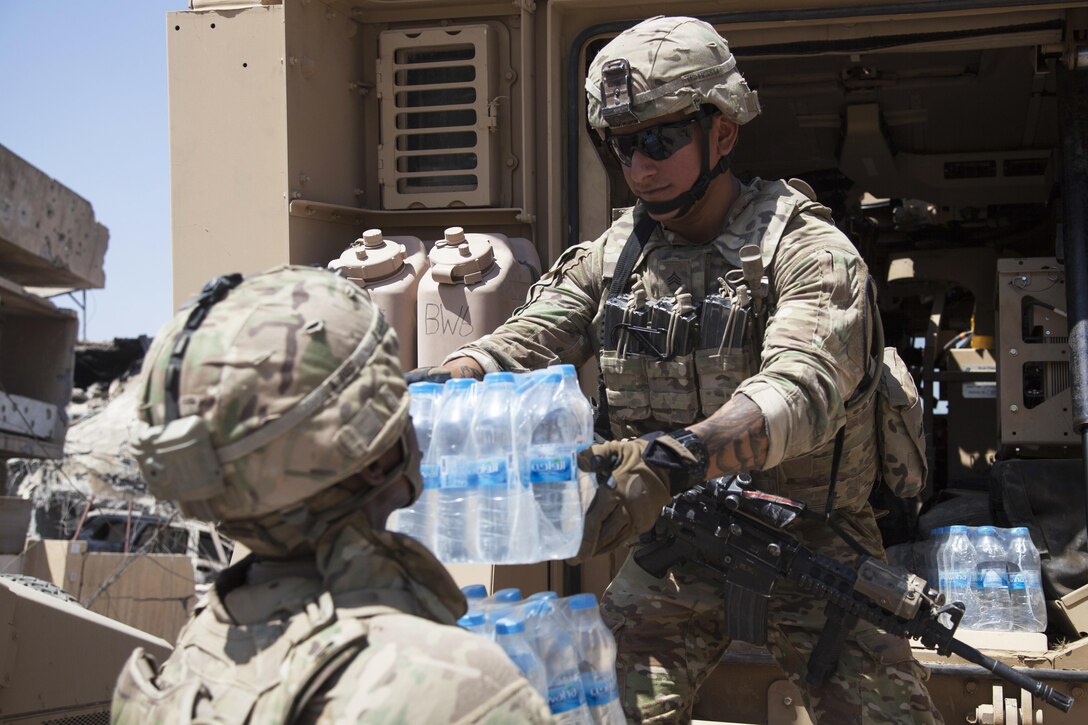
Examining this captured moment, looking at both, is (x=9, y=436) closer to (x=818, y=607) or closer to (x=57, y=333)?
(x=57, y=333)

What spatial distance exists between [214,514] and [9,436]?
14.3 m

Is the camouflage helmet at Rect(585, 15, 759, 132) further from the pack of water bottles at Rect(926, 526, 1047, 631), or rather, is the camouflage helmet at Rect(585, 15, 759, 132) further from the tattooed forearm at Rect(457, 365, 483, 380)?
the pack of water bottles at Rect(926, 526, 1047, 631)

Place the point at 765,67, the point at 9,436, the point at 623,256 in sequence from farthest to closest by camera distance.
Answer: the point at 9,436 → the point at 765,67 → the point at 623,256

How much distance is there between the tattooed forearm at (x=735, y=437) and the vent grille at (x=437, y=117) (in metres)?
2.08

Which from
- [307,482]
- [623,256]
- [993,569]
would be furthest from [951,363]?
[307,482]

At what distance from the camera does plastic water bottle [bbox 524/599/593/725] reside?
2.35m

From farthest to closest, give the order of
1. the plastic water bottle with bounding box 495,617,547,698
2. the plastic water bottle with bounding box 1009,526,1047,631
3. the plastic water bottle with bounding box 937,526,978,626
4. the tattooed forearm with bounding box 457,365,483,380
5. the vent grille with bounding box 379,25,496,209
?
the vent grille with bounding box 379,25,496,209
the plastic water bottle with bounding box 937,526,978,626
the plastic water bottle with bounding box 1009,526,1047,631
the tattooed forearm with bounding box 457,365,483,380
the plastic water bottle with bounding box 495,617,547,698

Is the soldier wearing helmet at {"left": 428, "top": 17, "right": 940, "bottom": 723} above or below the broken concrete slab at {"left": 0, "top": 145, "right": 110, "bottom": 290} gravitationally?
below

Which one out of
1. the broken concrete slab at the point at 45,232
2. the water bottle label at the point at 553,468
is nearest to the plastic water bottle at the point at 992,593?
the water bottle label at the point at 553,468

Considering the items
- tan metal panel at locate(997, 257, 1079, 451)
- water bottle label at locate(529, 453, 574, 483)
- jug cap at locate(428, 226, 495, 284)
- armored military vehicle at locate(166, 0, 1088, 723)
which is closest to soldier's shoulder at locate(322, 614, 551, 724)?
water bottle label at locate(529, 453, 574, 483)

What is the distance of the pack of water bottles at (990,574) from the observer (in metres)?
4.00

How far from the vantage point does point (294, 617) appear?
157 cm

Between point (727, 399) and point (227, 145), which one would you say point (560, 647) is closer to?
point (727, 399)

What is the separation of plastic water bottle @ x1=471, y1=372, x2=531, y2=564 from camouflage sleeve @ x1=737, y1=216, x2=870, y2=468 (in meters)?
0.48
